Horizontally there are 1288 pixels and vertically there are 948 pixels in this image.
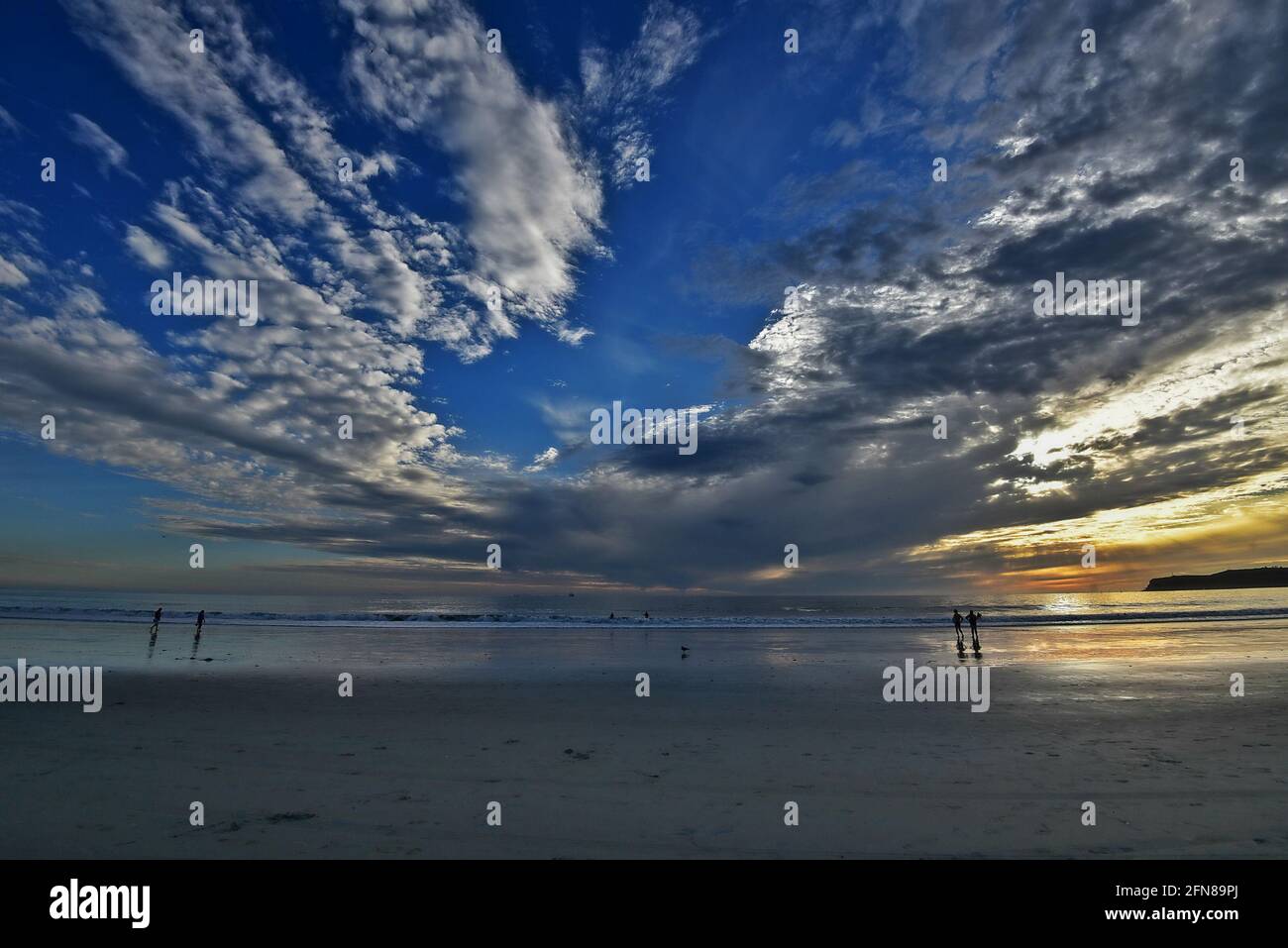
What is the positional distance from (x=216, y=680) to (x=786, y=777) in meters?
21.1

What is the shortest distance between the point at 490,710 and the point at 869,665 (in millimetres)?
18183

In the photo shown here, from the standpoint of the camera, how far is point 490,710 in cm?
1622

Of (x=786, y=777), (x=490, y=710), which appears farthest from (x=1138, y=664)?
(x=490, y=710)

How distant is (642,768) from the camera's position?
34.2ft

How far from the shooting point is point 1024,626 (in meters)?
58.5

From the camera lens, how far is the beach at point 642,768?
24.1ft

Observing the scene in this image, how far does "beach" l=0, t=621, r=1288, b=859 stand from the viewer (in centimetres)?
733
